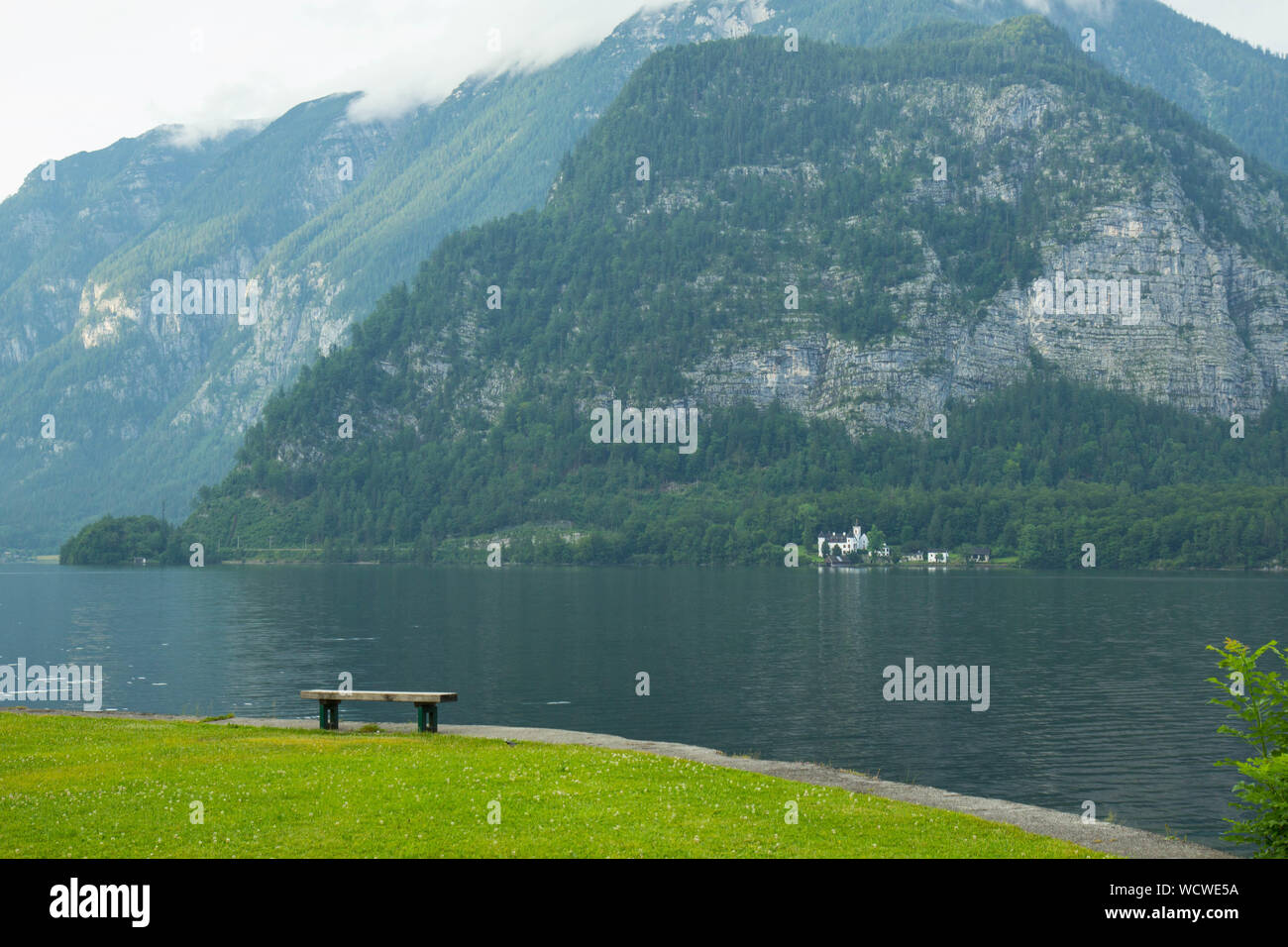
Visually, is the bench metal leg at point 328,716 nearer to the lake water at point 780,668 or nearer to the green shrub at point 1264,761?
the lake water at point 780,668

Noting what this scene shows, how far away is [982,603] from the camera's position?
153m

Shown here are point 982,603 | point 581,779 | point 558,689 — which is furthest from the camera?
point 982,603

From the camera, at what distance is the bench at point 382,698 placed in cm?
4081

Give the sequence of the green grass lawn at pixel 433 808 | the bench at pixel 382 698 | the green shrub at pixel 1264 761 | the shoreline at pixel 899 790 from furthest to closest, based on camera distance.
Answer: the bench at pixel 382 698 → the shoreline at pixel 899 790 → the green shrub at pixel 1264 761 → the green grass lawn at pixel 433 808

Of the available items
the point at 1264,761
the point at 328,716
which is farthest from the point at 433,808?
the point at 328,716

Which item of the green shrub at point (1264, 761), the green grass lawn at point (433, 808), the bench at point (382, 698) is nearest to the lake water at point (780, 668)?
the green shrub at point (1264, 761)

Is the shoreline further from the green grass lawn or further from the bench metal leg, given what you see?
the green grass lawn

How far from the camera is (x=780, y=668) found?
8650cm

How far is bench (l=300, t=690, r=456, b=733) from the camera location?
40812 mm

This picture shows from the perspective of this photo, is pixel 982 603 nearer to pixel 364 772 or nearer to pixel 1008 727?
pixel 1008 727

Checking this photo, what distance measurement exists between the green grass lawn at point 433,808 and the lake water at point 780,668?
17.4m

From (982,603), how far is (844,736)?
9916 cm

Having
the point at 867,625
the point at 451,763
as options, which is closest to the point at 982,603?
the point at 867,625

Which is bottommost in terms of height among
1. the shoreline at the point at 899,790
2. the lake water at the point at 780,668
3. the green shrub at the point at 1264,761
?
the lake water at the point at 780,668
